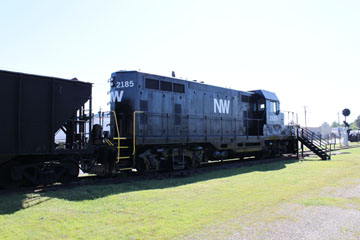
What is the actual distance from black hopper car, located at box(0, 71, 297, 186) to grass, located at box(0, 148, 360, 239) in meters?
1.15

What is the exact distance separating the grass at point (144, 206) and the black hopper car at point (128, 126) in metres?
1.15

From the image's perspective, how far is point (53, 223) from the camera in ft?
17.2

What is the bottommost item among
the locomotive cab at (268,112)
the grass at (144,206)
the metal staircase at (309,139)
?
the grass at (144,206)

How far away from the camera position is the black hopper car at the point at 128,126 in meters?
7.84

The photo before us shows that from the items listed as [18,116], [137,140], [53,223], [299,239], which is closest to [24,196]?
[18,116]

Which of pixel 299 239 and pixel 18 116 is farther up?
pixel 18 116

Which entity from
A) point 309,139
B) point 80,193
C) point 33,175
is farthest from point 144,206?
point 309,139

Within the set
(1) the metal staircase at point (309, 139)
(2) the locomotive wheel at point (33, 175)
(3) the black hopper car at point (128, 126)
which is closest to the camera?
(3) the black hopper car at point (128, 126)

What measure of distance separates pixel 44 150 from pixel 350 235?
741 cm

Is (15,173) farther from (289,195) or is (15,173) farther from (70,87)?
(289,195)

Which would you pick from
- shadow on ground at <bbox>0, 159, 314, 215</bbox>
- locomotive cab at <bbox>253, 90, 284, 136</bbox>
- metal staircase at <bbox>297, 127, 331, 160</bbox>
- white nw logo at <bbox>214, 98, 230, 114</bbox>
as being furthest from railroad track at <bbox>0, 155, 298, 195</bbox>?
metal staircase at <bbox>297, 127, 331, 160</bbox>

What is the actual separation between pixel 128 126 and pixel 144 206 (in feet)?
17.5

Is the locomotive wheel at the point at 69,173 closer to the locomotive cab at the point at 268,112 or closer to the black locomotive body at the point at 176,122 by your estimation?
the black locomotive body at the point at 176,122

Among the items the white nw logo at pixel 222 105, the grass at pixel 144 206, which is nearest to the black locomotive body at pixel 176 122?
the white nw logo at pixel 222 105
